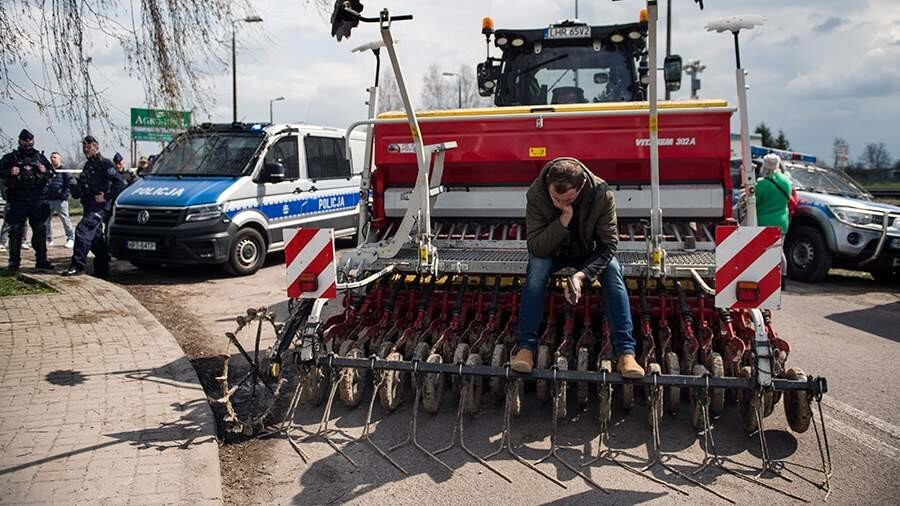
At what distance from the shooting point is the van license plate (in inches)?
432

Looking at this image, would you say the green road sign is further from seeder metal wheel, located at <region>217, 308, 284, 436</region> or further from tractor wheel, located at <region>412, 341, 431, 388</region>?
tractor wheel, located at <region>412, 341, 431, 388</region>

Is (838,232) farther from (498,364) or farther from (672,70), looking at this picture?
(498,364)

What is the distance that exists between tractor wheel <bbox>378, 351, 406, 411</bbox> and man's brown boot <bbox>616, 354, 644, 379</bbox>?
145 cm

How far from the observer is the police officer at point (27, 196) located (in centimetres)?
1112

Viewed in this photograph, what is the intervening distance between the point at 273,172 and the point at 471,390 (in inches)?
291

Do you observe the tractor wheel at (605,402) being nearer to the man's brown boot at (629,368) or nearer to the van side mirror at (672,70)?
the man's brown boot at (629,368)

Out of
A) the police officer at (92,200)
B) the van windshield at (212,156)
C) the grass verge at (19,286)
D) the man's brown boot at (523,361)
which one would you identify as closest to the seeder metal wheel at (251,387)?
the man's brown boot at (523,361)

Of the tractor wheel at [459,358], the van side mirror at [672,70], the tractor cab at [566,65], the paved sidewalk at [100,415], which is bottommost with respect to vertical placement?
the paved sidewalk at [100,415]

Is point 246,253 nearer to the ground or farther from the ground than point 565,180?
nearer to the ground

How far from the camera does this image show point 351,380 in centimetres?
523

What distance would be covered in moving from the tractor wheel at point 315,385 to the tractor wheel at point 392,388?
417 millimetres

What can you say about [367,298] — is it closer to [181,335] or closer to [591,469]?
[591,469]

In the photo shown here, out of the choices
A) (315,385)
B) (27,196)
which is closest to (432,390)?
(315,385)

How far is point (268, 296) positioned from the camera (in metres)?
10.0
